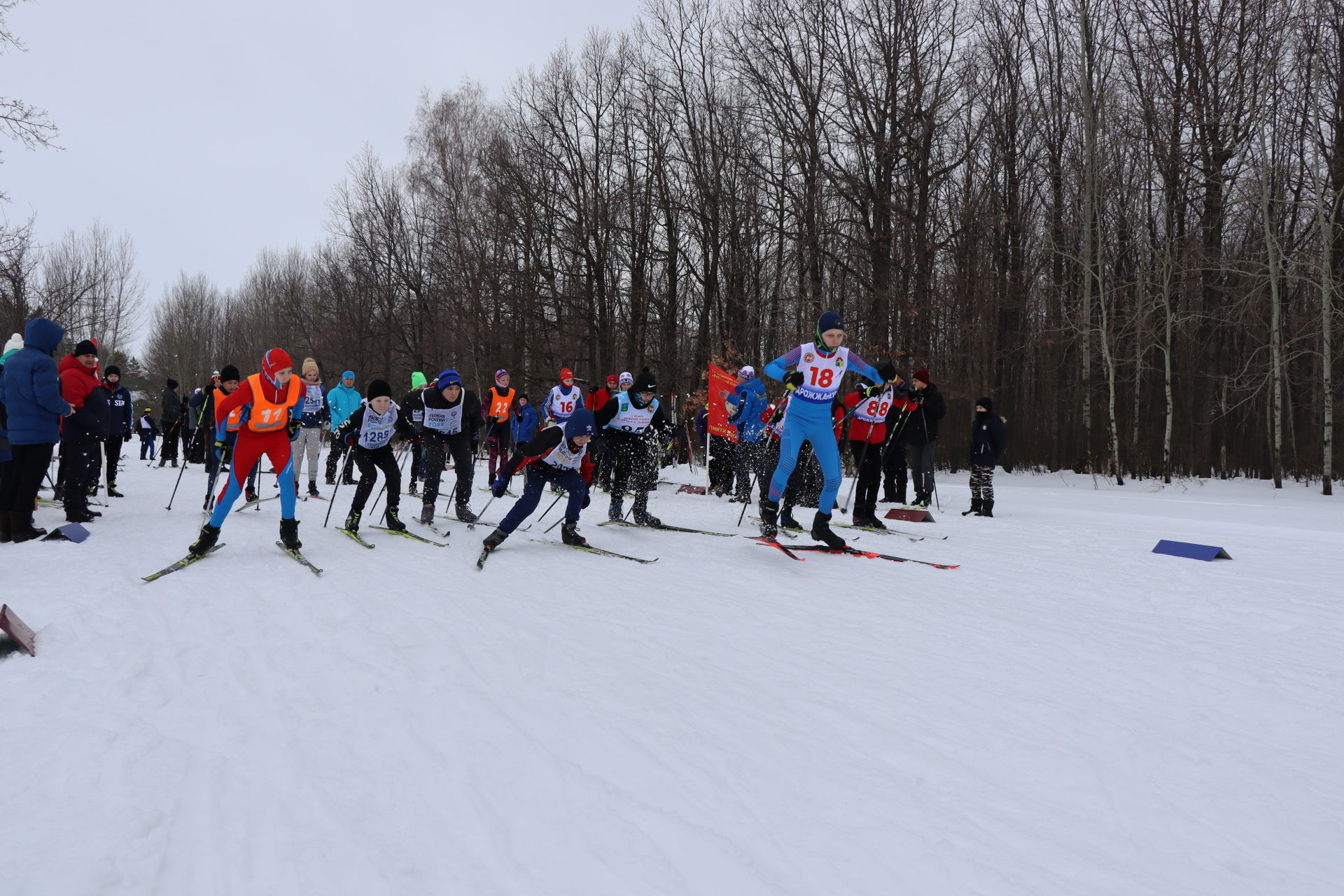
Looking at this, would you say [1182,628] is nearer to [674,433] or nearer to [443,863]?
[443,863]

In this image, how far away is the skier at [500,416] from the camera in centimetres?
1327

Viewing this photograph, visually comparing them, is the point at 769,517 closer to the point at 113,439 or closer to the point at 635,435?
the point at 635,435

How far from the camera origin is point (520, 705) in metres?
3.37

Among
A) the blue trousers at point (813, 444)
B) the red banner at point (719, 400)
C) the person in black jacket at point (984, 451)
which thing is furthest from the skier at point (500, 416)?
the person in black jacket at point (984, 451)

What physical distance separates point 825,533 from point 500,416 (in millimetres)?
7734

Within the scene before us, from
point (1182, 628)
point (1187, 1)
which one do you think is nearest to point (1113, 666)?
point (1182, 628)

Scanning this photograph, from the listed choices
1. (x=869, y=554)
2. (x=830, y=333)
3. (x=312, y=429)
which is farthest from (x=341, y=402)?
(x=869, y=554)

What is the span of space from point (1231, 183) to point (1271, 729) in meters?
18.7

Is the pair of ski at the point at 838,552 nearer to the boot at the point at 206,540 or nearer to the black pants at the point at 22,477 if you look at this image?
the boot at the point at 206,540

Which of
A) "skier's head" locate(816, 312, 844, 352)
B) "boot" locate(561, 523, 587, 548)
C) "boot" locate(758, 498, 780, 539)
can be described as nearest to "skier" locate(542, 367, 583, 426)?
"boot" locate(561, 523, 587, 548)

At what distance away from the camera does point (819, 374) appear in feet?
23.5

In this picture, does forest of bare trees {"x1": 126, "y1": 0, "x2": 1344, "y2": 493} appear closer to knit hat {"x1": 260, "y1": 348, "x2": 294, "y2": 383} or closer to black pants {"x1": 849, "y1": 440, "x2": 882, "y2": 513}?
black pants {"x1": 849, "y1": 440, "x2": 882, "y2": 513}

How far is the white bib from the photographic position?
718 cm

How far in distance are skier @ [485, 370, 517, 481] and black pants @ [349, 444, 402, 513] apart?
13.8 ft
